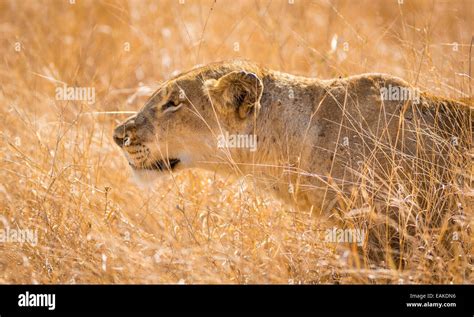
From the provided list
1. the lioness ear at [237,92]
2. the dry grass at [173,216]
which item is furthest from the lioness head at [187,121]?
the dry grass at [173,216]

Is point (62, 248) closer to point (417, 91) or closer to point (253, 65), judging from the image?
point (253, 65)

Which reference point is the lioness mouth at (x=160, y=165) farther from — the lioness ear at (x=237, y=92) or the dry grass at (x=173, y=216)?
the lioness ear at (x=237, y=92)

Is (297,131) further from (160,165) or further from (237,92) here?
(160,165)

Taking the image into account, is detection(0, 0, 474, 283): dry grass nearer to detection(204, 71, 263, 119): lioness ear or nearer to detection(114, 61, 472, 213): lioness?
detection(114, 61, 472, 213): lioness

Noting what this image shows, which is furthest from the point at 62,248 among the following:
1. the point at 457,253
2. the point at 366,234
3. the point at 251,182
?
the point at 457,253

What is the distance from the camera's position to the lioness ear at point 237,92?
5520 mm

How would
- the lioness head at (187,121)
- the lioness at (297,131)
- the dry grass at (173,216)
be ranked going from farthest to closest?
1. the lioness head at (187,121)
2. the lioness at (297,131)
3. the dry grass at (173,216)

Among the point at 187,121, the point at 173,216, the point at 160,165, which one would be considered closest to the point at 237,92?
the point at 187,121

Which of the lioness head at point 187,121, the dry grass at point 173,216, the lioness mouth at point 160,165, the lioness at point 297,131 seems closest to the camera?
the dry grass at point 173,216

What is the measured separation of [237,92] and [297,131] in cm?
52

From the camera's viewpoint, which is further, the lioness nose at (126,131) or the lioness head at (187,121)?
the lioness nose at (126,131)

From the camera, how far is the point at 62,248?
19.2 ft

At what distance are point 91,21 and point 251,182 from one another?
6821 millimetres

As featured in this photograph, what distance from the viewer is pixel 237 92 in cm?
562
